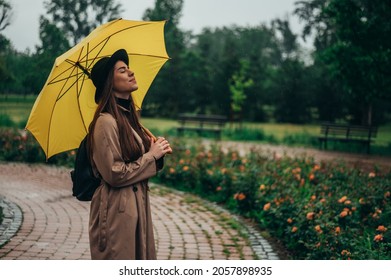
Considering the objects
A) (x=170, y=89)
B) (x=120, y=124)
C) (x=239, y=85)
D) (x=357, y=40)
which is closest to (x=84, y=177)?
(x=120, y=124)

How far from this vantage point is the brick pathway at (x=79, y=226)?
15.5 ft

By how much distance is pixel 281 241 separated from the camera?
5250mm

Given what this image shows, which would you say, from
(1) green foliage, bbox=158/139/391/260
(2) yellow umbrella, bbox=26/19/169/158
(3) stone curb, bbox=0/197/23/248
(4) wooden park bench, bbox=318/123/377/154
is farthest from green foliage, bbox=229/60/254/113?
(2) yellow umbrella, bbox=26/19/169/158

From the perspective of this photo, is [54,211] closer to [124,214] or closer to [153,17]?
[124,214]

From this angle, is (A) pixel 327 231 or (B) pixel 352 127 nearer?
(A) pixel 327 231

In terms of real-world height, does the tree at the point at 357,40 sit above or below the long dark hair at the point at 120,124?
above

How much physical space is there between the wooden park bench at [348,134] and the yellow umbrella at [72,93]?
868 centimetres

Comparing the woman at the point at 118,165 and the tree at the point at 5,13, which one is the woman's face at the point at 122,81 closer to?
the woman at the point at 118,165

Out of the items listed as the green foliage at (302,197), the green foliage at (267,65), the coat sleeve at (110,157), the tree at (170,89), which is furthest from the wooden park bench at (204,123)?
the coat sleeve at (110,157)

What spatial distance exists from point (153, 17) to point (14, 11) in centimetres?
364

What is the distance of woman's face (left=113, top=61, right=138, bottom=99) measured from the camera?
267 centimetres

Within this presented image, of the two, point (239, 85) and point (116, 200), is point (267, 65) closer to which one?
point (239, 85)
